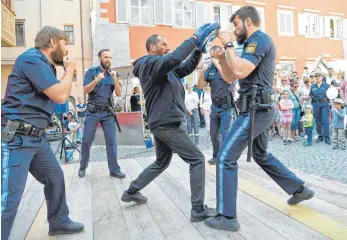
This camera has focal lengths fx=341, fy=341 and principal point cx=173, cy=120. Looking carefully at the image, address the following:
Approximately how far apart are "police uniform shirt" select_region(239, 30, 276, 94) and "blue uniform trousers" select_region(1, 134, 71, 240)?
75.0 inches

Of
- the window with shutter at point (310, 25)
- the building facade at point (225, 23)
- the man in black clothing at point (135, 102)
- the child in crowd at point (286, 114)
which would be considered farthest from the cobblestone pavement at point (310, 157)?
the window with shutter at point (310, 25)

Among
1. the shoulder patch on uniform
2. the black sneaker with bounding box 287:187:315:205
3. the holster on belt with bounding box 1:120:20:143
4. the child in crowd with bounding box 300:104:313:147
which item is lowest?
the black sneaker with bounding box 287:187:315:205

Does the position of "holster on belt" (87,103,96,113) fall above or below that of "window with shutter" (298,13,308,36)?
below

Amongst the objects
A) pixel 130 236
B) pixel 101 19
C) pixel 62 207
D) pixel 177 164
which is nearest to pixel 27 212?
pixel 62 207

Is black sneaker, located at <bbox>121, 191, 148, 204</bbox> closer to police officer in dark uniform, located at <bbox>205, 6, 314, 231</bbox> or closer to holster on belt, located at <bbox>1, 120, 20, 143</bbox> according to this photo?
police officer in dark uniform, located at <bbox>205, 6, 314, 231</bbox>

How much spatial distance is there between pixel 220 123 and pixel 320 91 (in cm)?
416

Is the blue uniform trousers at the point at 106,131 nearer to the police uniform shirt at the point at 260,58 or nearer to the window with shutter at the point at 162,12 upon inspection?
the police uniform shirt at the point at 260,58

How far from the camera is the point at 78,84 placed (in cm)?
2264

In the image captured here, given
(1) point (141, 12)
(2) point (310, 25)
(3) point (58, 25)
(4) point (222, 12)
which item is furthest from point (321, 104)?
(3) point (58, 25)

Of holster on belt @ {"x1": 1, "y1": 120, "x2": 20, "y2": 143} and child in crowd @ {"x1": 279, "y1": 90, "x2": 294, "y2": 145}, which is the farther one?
child in crowd @ {"x1": 279, "y1": 90, "x2": 294, "y2": 145}

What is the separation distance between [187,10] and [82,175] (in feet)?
53.6

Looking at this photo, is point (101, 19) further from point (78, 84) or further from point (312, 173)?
point (312, 173)

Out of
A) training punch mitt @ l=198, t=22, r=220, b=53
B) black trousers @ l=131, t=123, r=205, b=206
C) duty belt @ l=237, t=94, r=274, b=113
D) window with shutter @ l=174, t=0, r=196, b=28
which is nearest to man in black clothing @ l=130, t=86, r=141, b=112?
black trousers @ l=131, t=123, r=205, b=206

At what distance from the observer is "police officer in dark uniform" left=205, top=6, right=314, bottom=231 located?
2.98 meters
